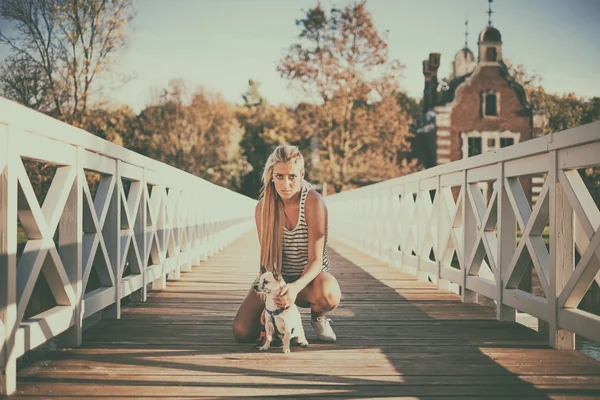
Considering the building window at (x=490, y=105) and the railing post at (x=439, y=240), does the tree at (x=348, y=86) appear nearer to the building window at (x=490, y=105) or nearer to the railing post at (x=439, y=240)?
the building window at (x=490, y=105)

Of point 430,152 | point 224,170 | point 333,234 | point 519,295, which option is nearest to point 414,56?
point 430,152

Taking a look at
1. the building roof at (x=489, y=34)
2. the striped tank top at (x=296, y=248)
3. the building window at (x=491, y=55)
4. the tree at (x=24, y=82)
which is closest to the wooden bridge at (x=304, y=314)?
the striped tank top at (x=296, y=248)

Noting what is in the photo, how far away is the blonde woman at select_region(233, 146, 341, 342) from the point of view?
3918 mm

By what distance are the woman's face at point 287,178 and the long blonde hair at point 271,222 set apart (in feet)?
0.16

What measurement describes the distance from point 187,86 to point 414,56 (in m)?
15.2

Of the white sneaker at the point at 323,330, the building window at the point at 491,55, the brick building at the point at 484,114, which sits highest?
the building window at the point at 491,55

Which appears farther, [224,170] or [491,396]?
[224,170]

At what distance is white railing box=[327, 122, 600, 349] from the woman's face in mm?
1410

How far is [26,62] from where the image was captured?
22109 millimetres

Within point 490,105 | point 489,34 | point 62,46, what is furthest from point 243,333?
point 490,105

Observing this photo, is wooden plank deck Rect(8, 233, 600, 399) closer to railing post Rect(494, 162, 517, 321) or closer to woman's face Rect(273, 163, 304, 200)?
railing post Rect(494, 162, 517, 321)

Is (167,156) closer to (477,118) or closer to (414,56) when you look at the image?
(414,56)

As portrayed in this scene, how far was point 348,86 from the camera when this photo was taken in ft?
112

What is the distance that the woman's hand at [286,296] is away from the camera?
3.60m
